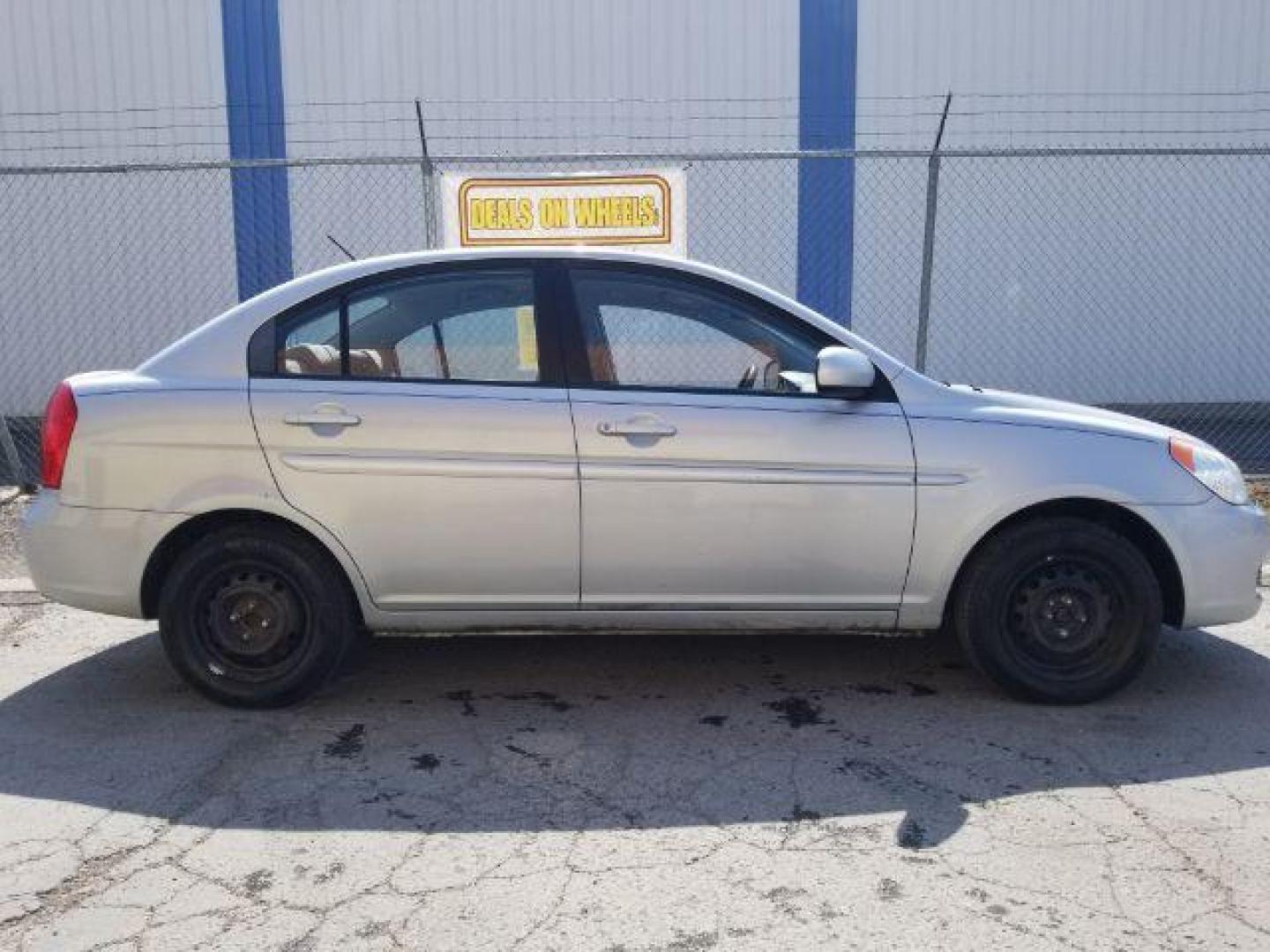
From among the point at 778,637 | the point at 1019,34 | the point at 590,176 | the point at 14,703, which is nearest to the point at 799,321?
the point at 778,637

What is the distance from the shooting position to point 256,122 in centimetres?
1101

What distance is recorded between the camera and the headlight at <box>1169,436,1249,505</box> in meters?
4.31

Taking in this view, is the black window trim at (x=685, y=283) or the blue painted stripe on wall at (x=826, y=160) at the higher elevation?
the blue painted stripe on wall at (x=826, y=160)

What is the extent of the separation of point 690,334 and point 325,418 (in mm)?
1356

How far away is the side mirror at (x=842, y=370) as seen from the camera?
4086 mm

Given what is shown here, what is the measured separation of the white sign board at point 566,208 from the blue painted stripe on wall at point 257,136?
3.60m

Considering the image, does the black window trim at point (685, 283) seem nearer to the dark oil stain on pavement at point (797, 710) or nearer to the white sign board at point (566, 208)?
the dark oil stain on pavement at point (797, 710)

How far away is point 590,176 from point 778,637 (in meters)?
4.07

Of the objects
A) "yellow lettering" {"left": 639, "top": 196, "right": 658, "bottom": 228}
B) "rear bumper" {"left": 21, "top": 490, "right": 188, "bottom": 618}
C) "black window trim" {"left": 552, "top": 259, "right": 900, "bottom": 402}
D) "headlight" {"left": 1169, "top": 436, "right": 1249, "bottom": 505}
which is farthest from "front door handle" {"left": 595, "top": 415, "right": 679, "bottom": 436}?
"yellow lettering" {"left": 639, "top": 196, "right": 658, "bottom": 228}

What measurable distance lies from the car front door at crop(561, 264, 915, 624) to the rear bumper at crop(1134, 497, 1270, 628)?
0.97 meters

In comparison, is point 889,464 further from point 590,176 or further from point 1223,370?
point 1223,370

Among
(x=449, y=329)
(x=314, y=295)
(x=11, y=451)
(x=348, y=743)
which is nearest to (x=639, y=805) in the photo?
(x=348, y=743)

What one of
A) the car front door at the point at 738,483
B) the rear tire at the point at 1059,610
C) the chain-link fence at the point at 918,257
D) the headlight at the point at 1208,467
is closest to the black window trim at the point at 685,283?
the car front door at the point at 738,483

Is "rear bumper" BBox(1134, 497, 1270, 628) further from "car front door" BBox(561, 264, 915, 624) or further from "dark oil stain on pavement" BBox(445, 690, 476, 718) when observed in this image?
"dark oil stain on pavement" BBox(445, 690, 476, 718)
